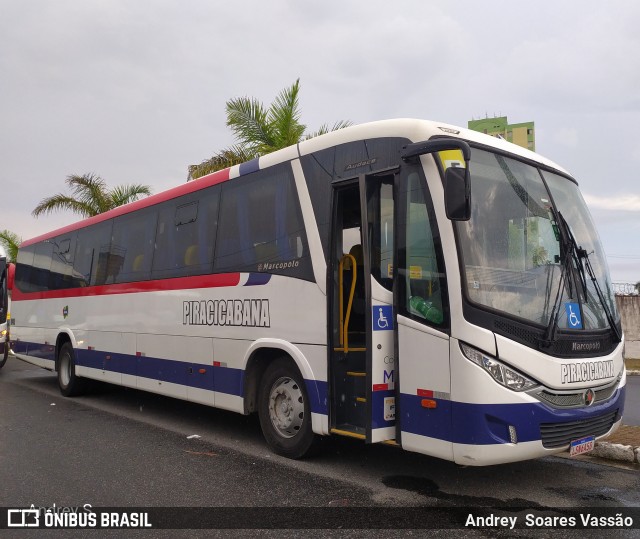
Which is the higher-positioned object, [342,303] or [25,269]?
[25,269]

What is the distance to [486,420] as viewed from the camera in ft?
14.4

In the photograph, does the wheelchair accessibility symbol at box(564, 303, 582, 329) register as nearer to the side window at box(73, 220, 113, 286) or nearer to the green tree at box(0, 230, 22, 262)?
the side window at box(73, 220, 113, 286)

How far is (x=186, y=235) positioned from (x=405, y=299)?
4.06m

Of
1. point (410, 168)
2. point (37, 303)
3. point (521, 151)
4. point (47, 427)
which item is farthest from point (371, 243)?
point (37, 303)

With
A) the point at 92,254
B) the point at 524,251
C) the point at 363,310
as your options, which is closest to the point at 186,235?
the point at 363,310

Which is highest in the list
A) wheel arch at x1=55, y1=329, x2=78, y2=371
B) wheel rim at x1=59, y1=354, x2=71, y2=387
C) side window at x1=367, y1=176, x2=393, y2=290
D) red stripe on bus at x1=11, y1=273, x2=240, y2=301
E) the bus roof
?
the bus roof

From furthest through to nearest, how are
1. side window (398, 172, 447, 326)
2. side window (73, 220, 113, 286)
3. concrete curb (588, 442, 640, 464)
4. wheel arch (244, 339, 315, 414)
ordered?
side window (73, 220, 113, 286), wheel arch (244, 339, 315, 414), concrete curb (588, 442, 640, 464), side window (398, 172, 447, 326)

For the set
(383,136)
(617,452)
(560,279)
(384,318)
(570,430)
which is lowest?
(617,452)

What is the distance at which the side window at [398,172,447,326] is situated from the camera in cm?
476

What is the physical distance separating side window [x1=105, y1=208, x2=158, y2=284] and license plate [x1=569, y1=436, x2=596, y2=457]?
20.7 ft

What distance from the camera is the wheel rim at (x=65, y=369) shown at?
11396 millimetres

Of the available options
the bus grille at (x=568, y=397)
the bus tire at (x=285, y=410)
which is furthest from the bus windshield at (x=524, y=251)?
the bus tire at (x=285, y=410)

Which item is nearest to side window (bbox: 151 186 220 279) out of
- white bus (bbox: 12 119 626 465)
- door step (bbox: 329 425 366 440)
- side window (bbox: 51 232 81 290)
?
white bus (bbox: 12 119 626 465)

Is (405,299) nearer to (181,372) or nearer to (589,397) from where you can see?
(589,397)
